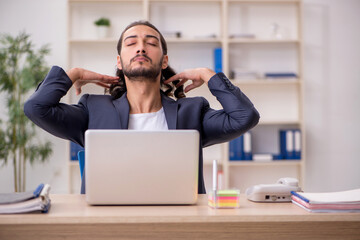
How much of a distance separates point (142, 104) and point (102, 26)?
209 cm

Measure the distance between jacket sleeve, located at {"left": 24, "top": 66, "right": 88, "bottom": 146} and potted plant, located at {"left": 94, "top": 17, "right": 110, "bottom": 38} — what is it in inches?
85.0

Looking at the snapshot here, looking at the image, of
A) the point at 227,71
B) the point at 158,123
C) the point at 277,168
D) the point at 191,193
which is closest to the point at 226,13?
the point at 227,71

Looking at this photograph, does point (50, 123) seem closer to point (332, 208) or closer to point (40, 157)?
point (332, 208)

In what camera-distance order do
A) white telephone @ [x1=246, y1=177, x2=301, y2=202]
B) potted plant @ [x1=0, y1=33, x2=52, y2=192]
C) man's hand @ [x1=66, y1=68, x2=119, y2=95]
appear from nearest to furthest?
white telephone @ [x1=246, y1=177, x2=301, y2=202], man's hand @ [x1=66, y1=68, x2=119, y2=95], potted plant @ [x1=0, y1=33, x2=52, y2=192]

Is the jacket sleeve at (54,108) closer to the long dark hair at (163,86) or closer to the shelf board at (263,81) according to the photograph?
the long dark hair at (163,86)

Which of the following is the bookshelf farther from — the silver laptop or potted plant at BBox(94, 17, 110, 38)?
the silver laptop

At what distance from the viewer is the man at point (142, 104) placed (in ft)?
6.27

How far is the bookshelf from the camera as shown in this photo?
4180 millimetres

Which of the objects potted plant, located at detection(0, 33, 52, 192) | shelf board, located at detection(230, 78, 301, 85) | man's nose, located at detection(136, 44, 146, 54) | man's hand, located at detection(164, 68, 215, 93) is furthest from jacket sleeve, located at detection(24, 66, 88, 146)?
shelf board, located at detection(230, 78, 301, 85)

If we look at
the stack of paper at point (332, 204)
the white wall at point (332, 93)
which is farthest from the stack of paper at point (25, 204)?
the white wall at point (332, 93)

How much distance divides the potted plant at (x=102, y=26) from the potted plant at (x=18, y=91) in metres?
0.53

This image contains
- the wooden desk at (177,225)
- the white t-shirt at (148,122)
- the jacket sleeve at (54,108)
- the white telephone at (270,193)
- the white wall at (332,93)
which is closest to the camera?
the wooden desk at (177,225)

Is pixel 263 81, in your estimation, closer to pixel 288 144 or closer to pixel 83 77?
pixel 288 144

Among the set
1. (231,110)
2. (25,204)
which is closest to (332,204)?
(231,110)
